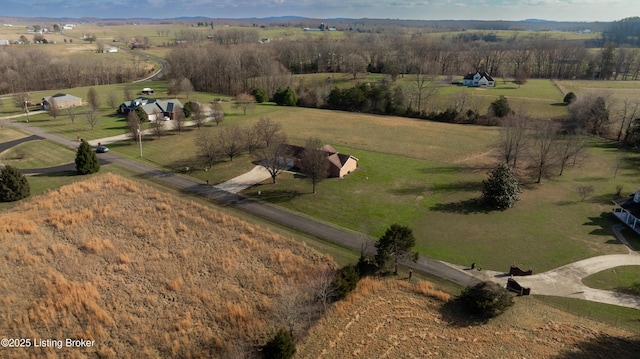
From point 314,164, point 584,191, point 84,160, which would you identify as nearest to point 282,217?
point 314,164

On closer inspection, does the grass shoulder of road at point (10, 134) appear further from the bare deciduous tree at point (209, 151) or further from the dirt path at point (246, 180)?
the dirt path at point (246, 180)

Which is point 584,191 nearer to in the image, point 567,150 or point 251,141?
point 567,150

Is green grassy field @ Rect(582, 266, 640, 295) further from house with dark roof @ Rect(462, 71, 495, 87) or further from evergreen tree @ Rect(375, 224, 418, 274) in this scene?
house with dark roof @ Rect(462, 71, 495, 87)

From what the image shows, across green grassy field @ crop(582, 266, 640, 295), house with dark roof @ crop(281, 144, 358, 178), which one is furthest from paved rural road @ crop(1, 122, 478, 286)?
house with dark roof @ crop(281, 144, 358, 178)

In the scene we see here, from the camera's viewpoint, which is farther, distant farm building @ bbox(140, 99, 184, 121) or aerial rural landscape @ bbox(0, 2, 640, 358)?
distant farm building @ bbox(140, 99, 184, 121)

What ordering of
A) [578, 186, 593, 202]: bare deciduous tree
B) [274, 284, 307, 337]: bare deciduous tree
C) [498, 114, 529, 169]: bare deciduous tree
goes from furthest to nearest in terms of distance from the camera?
[498, 114, 529, 169]: bare deciduous tree → [578, 186, 593, 202]: bare deciduous tree → [274, 284, 307, 337]: bare deciduous tree

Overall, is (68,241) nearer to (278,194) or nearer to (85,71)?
(278,194)

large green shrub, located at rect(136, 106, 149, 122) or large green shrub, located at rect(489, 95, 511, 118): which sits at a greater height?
large green shrub, located at rect(489, 95, 511, 118)
